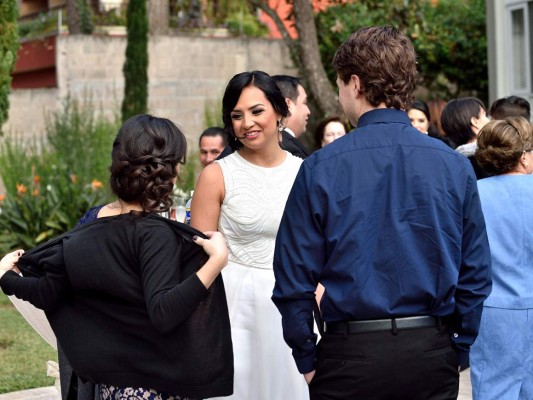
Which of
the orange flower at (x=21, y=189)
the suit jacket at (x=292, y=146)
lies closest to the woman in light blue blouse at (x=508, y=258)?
the suit jacket at (x=292, y=146)

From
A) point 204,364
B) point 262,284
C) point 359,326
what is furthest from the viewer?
point 262,284

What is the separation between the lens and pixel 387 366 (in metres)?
3.45

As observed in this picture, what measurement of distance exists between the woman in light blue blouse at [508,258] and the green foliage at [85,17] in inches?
674

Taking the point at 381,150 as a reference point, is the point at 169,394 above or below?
below

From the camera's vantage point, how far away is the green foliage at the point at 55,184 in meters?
14.4

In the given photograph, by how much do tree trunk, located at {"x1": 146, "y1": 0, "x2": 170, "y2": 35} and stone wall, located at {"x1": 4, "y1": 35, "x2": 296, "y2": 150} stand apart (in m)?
0.43

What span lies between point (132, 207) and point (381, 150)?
36.1 inches

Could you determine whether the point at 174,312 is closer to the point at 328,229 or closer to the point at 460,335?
the point at 328,229

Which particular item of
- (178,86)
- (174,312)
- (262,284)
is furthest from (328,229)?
(178,86)

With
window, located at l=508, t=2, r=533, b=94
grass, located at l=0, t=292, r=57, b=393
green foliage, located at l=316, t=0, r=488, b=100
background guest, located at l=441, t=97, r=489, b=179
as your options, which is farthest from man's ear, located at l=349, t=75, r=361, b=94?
green foliage, located at l=316, t=0, r=488, b=100

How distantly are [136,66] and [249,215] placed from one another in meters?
15.6

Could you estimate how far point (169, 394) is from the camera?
3836mm

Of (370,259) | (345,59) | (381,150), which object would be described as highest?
(345,59)

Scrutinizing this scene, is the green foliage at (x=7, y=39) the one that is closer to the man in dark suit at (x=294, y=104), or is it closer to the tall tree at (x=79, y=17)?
the man in dark suit at (x=294, y=104)
